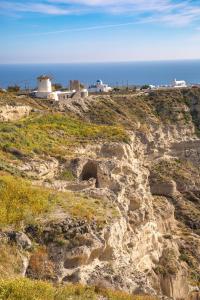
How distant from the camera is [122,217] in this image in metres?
21.1

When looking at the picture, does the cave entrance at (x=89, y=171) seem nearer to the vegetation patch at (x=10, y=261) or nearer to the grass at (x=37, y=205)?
the grass at (x=37, y=205)

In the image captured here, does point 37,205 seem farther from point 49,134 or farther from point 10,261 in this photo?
point 49,134

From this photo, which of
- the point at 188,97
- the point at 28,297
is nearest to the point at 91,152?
the point at 28,297

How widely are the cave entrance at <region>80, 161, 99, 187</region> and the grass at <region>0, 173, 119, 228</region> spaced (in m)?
7.40

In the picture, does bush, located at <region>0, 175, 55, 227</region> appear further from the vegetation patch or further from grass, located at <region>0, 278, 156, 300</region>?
grass, located at <region>0, 278, 156, 300</region>

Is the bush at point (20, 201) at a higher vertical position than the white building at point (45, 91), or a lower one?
lower

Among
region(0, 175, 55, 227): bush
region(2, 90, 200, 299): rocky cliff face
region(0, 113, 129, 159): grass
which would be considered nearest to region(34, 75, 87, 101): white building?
region(2, 90, 200, 299): rocky cliff face

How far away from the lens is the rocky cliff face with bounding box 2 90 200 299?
17.0 metres

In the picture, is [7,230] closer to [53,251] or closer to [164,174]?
[53,251]

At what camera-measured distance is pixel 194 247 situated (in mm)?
35344

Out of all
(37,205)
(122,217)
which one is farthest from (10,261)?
(122,217)

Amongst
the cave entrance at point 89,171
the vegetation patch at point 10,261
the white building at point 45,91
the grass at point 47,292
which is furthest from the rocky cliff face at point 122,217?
the white building at point 45,91

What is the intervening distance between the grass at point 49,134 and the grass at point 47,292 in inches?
562

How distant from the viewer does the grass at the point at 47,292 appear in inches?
499
